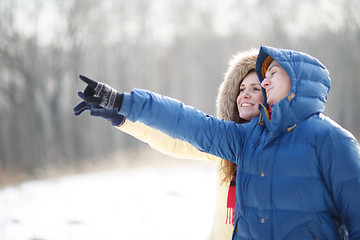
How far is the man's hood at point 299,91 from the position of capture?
1684 millimetres

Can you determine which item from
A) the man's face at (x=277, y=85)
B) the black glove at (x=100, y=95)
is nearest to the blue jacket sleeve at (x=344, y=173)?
the man's face at (x=277, y=85)

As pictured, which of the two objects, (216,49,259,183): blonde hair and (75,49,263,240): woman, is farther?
(216,49,259,183): blonde hair

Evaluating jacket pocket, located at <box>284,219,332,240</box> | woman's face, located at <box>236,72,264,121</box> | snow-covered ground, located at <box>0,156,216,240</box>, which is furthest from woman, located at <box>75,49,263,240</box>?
snow-covered ground, located at <box>0,156,216,240</box>

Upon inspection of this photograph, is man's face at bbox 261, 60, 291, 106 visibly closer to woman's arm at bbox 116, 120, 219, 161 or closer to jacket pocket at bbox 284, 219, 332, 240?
jacket pocket at bbox 284, 219, 332, 240

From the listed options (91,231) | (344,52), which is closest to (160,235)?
(91,231)

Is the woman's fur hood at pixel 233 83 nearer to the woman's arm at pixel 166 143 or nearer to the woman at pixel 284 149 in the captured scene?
the woman's arm at pixel 166 143

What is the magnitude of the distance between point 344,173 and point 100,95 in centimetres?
117

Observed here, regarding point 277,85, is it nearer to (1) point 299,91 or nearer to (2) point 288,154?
(1) point 299,91

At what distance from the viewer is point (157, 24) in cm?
2522

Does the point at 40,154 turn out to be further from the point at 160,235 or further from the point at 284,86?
the point at 284,86

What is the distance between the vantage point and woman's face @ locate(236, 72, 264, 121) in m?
2.35

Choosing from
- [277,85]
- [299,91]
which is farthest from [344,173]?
[277,85]

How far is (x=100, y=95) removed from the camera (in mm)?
1694

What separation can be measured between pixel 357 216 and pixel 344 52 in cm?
2155
